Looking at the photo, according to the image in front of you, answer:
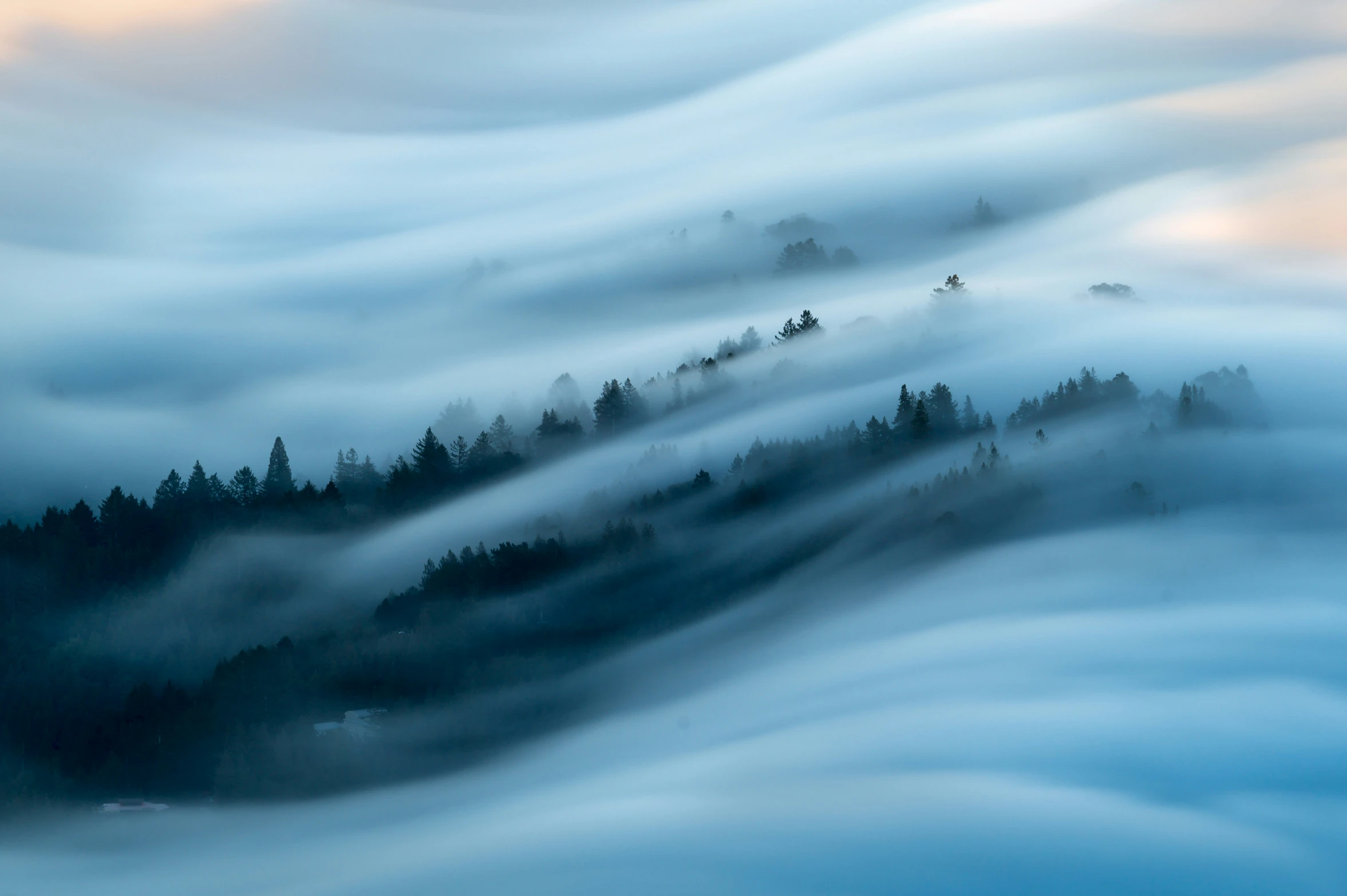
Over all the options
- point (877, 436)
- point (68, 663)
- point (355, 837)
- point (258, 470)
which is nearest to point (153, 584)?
point (68, 663)

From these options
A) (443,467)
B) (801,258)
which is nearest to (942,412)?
(443,467)

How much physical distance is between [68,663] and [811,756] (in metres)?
11.8

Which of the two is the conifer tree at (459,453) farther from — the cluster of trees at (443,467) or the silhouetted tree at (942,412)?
the silhouetted tree at (942,412)

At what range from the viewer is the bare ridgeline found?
51.4ft

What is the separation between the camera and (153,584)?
1947cm

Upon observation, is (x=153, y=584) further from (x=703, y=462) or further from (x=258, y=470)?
(x=703, y=462)

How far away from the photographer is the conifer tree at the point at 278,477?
22891mm

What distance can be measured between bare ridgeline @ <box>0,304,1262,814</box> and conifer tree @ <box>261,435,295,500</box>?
79cm

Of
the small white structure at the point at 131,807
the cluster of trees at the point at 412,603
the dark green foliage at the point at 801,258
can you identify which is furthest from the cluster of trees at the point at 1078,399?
the dark green foliage at the point at 801,258

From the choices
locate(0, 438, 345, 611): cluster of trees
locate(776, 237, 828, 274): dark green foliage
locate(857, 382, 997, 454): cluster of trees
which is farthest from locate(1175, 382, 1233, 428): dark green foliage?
locate(776, 237, 828, 274): dark green foliage

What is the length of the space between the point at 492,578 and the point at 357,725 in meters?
3.63

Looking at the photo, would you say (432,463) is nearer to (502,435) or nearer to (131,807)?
(502,435)

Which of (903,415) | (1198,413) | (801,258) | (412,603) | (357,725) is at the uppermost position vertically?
(801,258)

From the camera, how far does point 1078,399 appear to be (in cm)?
1761
